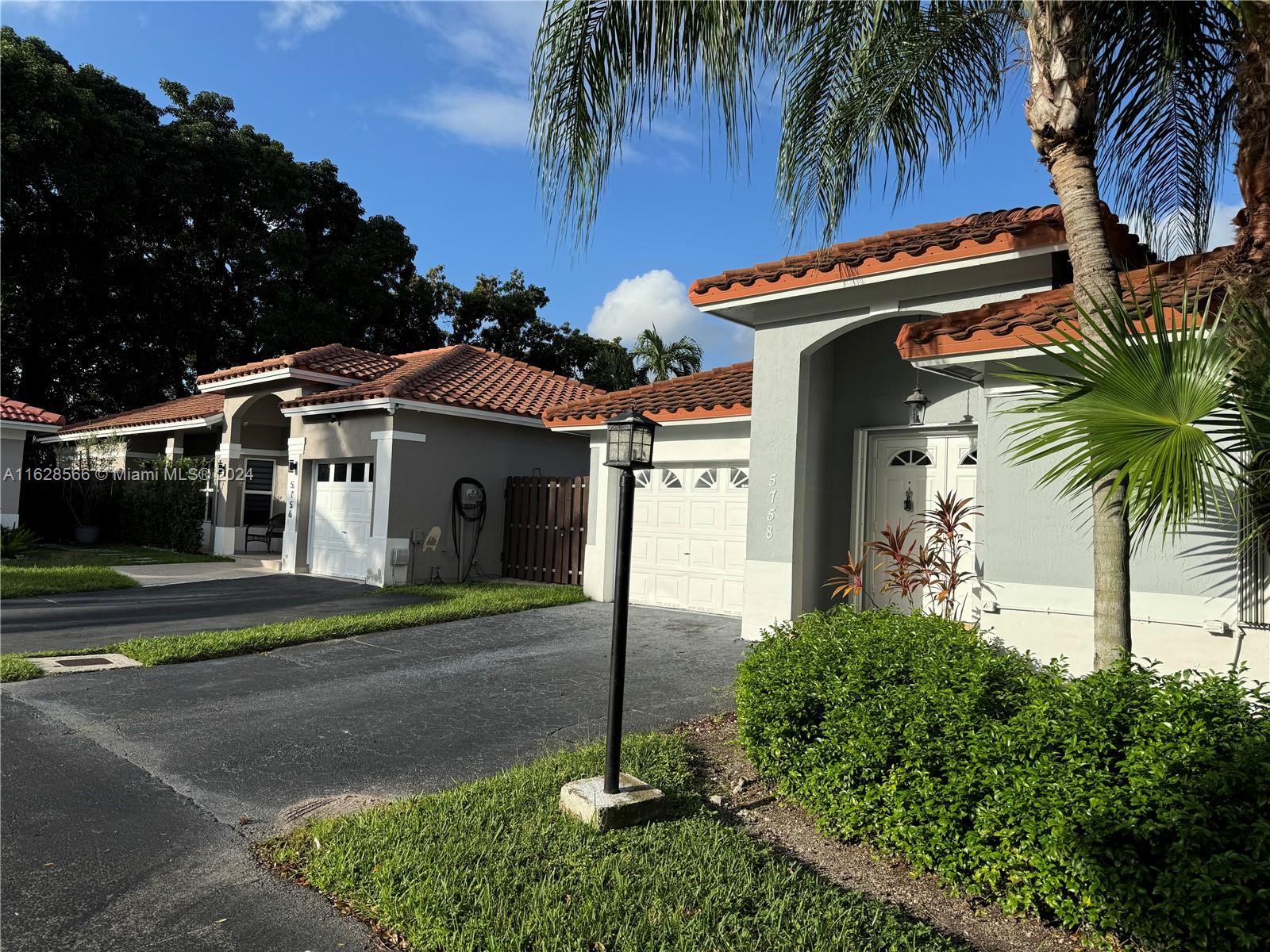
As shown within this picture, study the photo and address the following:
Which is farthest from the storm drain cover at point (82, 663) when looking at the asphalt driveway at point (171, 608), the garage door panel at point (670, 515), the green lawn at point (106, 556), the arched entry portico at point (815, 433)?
the green lawn at point (106, 556)

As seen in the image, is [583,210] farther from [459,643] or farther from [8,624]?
[8,624]

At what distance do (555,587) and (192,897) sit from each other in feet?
33.0

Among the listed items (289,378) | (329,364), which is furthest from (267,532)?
(329,364)

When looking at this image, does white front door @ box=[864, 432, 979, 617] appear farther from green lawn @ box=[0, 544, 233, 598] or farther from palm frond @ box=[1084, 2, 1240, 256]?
green lawn @ box=[0, 544, 233, 598]

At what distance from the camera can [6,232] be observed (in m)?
26.4

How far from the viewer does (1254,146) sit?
4.73 m

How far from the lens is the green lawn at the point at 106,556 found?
658 inches

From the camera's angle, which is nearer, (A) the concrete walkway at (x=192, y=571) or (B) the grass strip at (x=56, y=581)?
(B) the grass strip at (x=56, y=581)

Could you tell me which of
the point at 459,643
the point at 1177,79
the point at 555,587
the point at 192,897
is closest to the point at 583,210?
the point at 192,897

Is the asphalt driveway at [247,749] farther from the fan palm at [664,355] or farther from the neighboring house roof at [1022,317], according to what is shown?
the fan palm at [664,355]

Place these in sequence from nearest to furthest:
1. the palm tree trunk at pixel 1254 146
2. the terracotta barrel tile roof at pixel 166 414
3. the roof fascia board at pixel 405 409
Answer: the palm tree trunk at pixel 1254 146
the roof fascia board at pixel 405 409
the terracotta barrel tile roof at pixel 166 414

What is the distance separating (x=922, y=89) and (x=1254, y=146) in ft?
7.66

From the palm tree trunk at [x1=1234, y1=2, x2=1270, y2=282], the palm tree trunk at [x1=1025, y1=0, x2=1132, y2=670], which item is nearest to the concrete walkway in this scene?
the palm tree trunk at [x1=1025, y1=0, x2=1132, y2=670]

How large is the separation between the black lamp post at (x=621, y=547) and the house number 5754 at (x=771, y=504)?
4844 millimetres
